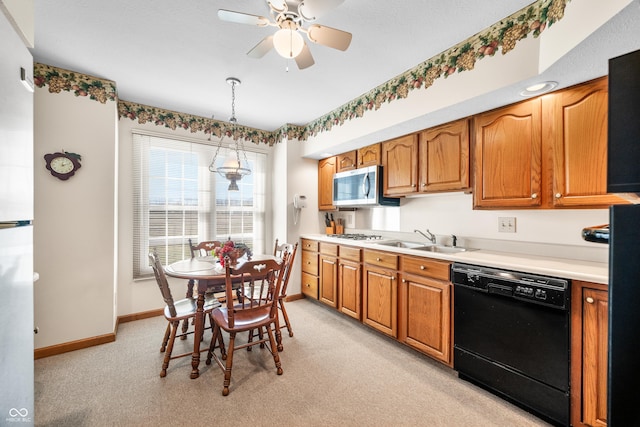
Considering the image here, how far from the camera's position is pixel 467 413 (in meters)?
1.71

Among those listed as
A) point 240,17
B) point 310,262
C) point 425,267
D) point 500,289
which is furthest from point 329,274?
point 240,17

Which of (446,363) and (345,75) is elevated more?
(345,75)

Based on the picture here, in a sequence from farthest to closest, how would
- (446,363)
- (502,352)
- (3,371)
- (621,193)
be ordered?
(446,363) → (502,352) → (3,371) → (621,193)

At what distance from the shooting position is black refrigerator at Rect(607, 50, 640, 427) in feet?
1.81

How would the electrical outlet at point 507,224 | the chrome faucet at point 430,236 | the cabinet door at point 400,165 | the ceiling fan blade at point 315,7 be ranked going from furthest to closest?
1. the chrome faucet at point 430,236
2. the cabinet door at point 400,165
3. the electrical outlet at point 507,224
4. the ceiling fan blade at point 315,7

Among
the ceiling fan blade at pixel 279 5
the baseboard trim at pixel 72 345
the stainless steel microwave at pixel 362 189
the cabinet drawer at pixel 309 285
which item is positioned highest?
the ceiling fan blade at pixel 279 5

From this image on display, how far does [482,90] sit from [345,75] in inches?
45.1

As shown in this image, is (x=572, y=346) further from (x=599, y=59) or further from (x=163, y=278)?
(x=163, y=278)

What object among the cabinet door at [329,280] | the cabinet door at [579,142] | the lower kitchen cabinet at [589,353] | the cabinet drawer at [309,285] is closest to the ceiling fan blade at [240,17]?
the cabinet door at [579,142]

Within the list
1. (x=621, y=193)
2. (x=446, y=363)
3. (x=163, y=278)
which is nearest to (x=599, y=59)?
(x=621, y=193)

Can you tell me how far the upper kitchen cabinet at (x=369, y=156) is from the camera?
3.13m

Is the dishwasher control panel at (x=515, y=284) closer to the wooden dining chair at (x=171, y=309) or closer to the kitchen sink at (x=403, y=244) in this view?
the kitchen sink at (x=403, y=244)

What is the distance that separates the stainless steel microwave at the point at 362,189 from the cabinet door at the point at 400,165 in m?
0.10

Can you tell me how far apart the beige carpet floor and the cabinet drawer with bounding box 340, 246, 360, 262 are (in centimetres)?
87
